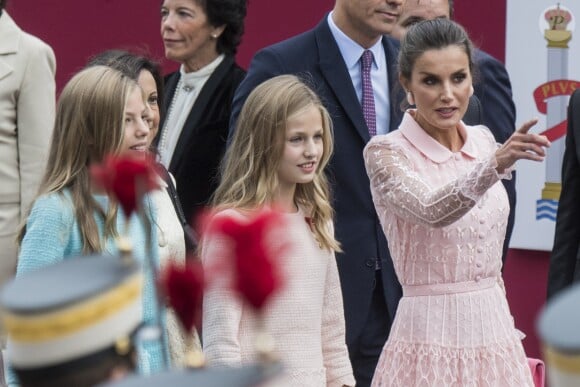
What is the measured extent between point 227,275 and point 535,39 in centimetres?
446

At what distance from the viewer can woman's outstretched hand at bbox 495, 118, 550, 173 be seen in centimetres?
376

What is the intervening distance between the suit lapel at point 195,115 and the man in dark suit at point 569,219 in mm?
1495

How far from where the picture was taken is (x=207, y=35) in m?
5.96

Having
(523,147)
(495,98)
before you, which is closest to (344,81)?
(495,98)

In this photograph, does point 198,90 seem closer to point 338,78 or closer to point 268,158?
point 338,78

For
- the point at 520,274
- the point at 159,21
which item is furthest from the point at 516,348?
the point at 159,21

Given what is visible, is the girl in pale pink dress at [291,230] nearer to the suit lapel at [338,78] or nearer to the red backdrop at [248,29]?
the suit lapel at [338,78]

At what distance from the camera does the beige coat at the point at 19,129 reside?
17.0 feet

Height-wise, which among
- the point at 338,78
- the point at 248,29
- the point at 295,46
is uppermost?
the point at 248,29

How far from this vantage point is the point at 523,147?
3.79 metres

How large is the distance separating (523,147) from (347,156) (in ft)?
3.68

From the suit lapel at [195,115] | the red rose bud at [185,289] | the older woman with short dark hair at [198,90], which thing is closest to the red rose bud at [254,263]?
the red rose bud at [185,289]

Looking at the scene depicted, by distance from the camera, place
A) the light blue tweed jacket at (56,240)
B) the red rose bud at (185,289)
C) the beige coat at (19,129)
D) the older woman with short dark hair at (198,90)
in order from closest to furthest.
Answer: the red rose bud at (185,289) < the light blue tweed jacket at (56,240) < the beige coat at (19,129) < the older woman with short dark hair at (198,90)

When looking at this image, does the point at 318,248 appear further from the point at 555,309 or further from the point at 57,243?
the point at 555,309
